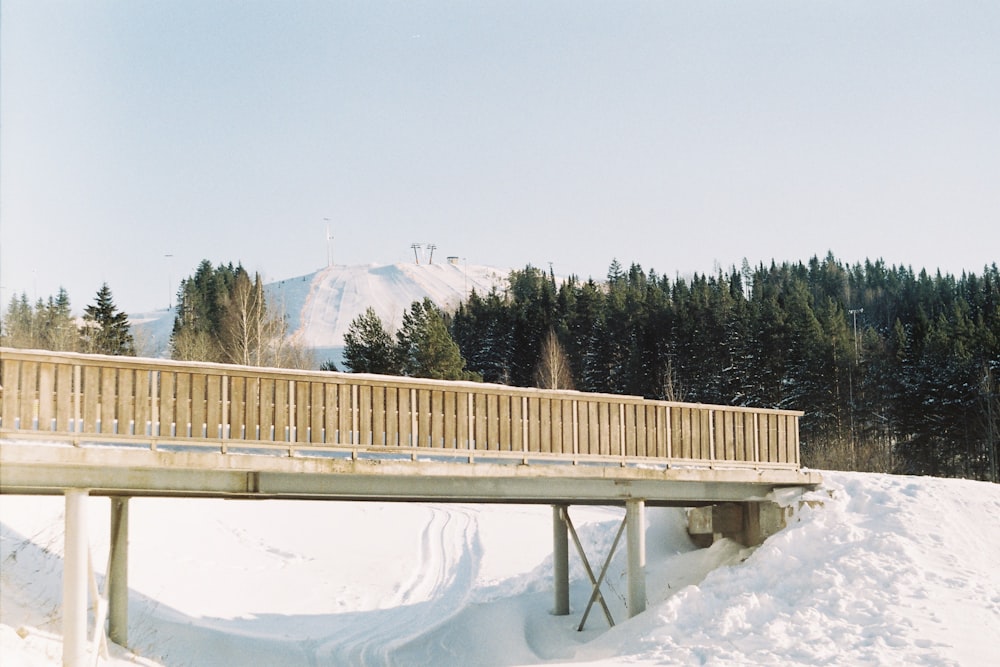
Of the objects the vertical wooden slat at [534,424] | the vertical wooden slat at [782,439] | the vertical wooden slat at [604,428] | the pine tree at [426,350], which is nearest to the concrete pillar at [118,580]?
the vertical wooden slat at [534,424]

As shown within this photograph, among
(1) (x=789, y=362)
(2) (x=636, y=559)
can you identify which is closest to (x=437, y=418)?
(2) (x=636, y=559)

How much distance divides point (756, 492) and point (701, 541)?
111 inches

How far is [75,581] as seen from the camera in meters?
13.9

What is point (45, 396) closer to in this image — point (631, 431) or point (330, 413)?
point (330, 413)

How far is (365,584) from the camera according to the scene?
28.6 m

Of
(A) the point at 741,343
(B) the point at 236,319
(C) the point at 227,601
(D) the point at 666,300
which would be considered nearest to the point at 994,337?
(A) the point at 741,343

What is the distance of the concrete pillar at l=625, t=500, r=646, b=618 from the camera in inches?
780

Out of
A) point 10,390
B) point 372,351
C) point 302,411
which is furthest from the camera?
point 372,351

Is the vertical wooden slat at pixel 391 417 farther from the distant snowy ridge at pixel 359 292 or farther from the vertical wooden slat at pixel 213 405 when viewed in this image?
the distant snowy ridge at pixel 359 292

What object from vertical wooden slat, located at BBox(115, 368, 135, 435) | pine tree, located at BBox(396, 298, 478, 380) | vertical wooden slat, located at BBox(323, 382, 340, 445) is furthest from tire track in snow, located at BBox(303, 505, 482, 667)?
pine tree, located at BBox(396, 298, 478, 380)

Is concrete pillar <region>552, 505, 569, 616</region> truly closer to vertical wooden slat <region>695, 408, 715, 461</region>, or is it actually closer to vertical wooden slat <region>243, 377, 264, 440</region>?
vertical wooden slat <region>695, 408, 715, 461</region>

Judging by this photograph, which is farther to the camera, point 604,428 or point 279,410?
point 604,428

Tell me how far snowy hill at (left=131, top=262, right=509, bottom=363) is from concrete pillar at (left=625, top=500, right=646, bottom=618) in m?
107

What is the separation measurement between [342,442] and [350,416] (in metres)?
0.42
